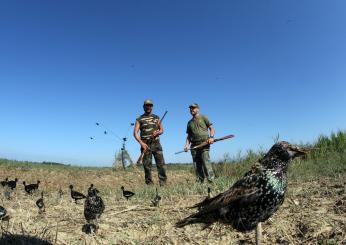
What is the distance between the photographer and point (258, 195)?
446 centimetres

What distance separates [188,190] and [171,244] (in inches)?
110

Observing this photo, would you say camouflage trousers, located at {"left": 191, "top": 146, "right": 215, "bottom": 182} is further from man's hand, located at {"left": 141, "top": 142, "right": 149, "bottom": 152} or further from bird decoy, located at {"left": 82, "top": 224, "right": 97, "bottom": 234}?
bird decoy, located at {"left": 82, "top": 224, "right": 97, "bottom": 234}

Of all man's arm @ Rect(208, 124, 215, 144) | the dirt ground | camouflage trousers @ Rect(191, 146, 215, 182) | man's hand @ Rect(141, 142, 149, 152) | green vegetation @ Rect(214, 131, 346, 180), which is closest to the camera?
the dirt ground

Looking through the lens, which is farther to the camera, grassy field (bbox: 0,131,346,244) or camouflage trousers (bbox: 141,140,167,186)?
camouflage trousers (bbox: 141,140,167,186)

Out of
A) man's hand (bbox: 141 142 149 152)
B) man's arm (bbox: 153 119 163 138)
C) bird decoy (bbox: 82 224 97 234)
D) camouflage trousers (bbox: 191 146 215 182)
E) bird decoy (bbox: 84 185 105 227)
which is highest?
man's arm (bbox: 153 119 163 138)

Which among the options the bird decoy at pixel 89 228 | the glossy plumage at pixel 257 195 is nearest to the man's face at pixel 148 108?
the bird decoy at pixel 89 228

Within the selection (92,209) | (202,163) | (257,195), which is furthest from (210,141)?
(257,195)

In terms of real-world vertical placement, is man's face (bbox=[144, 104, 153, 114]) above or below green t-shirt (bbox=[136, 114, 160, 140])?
above

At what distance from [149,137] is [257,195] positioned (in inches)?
307

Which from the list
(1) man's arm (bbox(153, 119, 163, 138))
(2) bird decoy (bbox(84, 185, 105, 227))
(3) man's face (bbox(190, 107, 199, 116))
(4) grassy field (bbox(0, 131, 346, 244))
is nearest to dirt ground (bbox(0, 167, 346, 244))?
(4) grassy field (bbox(0, 131, 346, 244))

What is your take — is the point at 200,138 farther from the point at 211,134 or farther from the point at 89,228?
the point at 89,228

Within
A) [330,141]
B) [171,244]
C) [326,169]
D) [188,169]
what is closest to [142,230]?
[171,244]

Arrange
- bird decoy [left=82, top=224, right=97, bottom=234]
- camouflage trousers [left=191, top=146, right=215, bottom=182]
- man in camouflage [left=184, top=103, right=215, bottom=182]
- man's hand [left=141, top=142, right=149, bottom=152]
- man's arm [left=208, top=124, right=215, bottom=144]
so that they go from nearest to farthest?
bird decoy [left=82, top=224, right=97, bottom=234] < camouflage trousers [left=191, top=146, right=215, bottom=182] < man in camouflage [left=184, top=103, right=215, bottom=182] < man's arm [left=208, top=124, right=215, bottom=144] < man's hand [left=141, top=142, right=149, bottom=152]

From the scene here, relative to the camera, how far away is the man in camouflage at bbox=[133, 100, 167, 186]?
1205 cm
